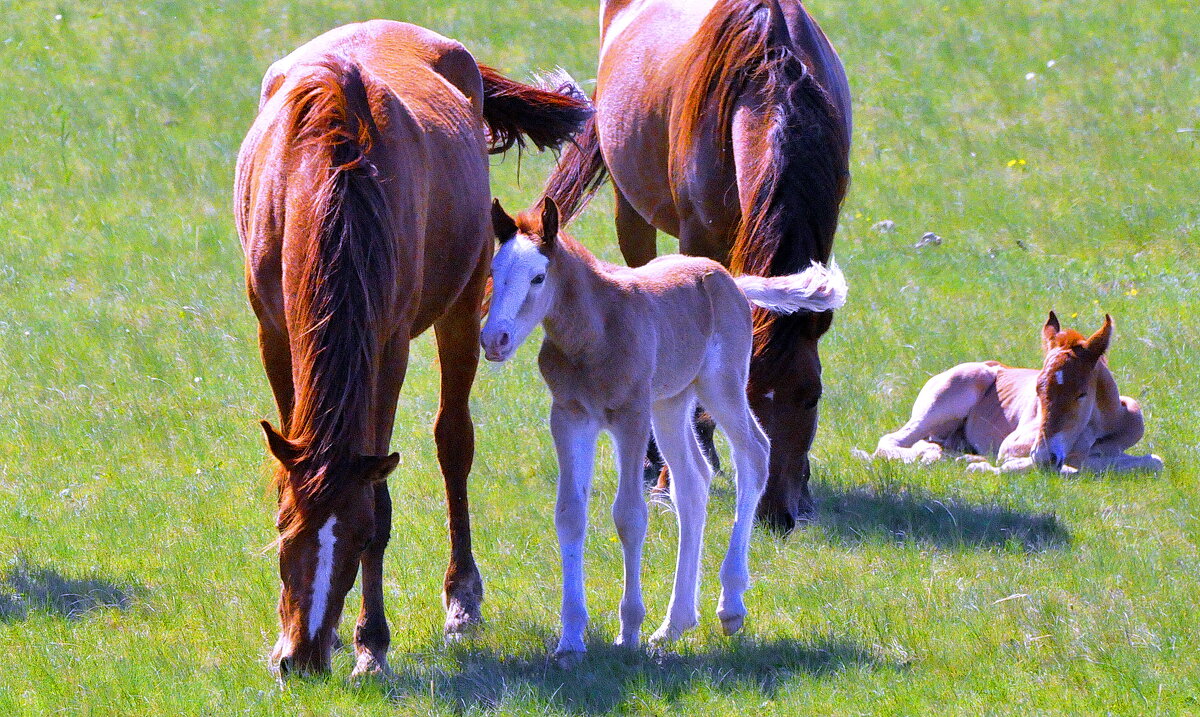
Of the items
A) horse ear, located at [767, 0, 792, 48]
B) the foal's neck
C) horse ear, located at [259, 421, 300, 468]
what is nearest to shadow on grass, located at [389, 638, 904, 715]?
horse ear, located at [259, 421, 300, 468]

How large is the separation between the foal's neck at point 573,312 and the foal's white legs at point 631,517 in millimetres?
295

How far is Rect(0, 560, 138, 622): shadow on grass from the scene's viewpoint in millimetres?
5020

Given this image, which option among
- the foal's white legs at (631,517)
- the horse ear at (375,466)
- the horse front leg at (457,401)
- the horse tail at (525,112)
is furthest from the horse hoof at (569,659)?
the horse tail at (525,112)

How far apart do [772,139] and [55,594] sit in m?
3.50

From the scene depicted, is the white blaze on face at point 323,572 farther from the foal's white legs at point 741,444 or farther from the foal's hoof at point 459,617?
the foal's white legs at point 741,444

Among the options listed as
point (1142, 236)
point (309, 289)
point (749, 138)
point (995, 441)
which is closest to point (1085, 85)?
point (1142, 236)

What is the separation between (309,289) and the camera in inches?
155

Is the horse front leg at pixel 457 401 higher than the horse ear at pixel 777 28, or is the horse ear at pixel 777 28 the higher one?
the horse ear at pixel 777 28

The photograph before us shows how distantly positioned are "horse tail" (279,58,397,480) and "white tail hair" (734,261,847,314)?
1560 mm

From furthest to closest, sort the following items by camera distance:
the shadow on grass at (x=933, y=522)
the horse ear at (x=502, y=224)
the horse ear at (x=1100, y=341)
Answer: the horse ear at (x=1100, y=341)
the shadow on grass at (x=933, y=522)
the horse ear at (x=502, y=224)

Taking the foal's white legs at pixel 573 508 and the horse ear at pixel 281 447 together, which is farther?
the foal's white legs at pixel 573 508

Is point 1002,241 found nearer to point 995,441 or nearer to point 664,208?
point 995,441

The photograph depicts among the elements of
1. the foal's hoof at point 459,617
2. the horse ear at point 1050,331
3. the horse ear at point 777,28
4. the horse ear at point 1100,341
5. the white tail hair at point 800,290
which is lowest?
the foal's hoof at point 459,617

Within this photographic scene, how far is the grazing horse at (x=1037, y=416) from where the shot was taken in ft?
23.2
